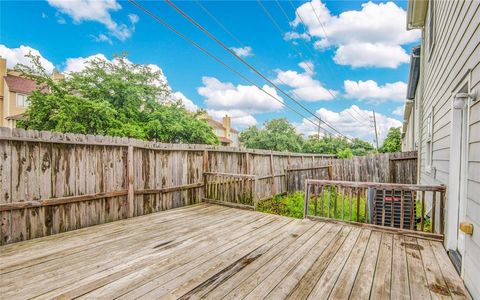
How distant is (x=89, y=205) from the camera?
13.2ft

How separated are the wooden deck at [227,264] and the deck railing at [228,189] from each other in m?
1.94

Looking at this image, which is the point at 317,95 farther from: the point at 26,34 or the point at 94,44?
the point at 26,34

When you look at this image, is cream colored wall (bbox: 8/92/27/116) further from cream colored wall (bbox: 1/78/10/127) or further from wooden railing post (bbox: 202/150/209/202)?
wooden railing post (bbox: 202/150/209/202)

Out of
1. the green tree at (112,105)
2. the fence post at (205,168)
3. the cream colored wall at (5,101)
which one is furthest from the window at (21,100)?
the fence post at (205,168)

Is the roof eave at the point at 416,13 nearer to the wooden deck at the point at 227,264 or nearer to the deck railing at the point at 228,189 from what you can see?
the wooden deck at the point at 227,264

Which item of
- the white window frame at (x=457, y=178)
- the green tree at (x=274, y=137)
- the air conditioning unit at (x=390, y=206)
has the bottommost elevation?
the air conditioning unit at (x=390, y=206)

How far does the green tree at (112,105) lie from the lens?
506 inches

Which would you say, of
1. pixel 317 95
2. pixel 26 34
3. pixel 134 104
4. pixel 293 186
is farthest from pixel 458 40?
pixel 317 95

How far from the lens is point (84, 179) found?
394cm

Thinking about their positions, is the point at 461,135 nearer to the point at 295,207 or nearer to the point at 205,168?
the point at 295,207

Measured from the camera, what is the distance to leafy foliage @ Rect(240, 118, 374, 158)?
2455 cm

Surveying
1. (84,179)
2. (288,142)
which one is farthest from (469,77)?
(288,142)

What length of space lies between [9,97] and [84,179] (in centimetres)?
2354

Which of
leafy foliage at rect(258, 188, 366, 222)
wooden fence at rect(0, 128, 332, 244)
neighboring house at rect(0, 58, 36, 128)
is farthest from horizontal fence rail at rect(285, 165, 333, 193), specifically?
neighboring house at rect(0, 58, 36, 128)
